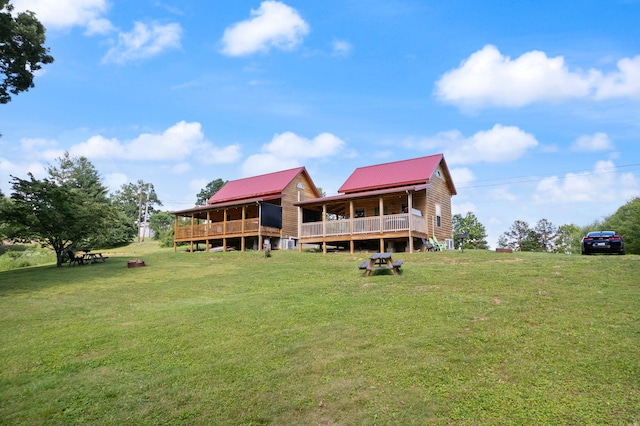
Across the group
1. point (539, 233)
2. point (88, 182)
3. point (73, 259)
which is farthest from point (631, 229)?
point (88, 182)

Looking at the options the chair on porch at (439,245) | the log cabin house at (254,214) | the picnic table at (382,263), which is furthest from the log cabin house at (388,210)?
the picnic table at (382,263)

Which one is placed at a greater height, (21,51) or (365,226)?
(21,51)

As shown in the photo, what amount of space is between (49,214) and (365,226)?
16.1 m

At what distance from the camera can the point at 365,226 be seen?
948 inches

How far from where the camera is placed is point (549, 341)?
7.28 meters

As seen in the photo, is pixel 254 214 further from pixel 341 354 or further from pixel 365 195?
pixel 341 354

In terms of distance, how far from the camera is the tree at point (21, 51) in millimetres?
19342

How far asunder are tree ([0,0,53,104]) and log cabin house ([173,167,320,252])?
1419 centimetres

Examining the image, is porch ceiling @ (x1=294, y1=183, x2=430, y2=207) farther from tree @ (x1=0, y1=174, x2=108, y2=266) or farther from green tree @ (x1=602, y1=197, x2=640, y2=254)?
green tree @ (x1=602, y1=197, x2=640, y2=254)

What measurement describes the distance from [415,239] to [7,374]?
69.4ft

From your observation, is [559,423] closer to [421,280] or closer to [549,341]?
[549,341]

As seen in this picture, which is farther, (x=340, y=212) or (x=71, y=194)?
(x=340, y=212)

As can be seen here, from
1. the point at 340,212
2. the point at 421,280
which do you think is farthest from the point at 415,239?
the point at 421,280

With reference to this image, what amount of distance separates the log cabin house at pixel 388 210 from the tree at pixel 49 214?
12.0m
